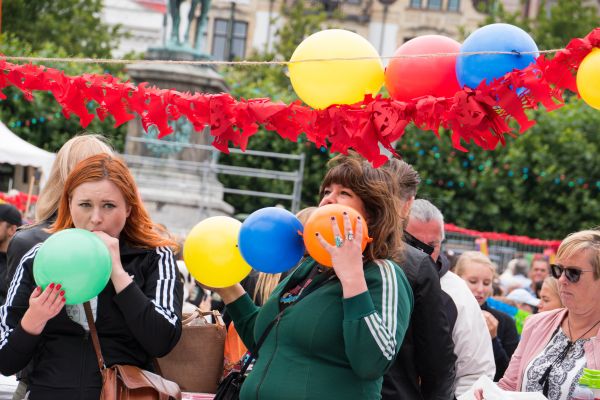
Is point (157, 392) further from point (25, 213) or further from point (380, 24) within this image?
point (380, 24)

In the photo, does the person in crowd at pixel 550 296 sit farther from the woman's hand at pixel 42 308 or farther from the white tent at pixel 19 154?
the white tent at pixel 19 154

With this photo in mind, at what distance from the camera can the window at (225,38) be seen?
152ft

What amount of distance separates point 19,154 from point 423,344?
10185 millimetres

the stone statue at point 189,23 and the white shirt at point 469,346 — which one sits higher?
the stone statue at point 189,23

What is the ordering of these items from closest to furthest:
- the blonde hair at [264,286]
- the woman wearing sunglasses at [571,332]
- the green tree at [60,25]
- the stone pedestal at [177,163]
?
1. the woman wearing sunglasses at [571,332]
2. the blonde hair at [264,286]
3. the stone pedestal at [177,163]
4. the green tree at [60,25]

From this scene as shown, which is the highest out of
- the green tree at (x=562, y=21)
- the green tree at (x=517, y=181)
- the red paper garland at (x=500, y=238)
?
the green tree at (x=562, y=21)

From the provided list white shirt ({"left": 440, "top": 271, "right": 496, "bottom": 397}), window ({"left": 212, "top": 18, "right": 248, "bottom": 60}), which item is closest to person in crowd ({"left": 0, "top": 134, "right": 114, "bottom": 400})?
white shirt ({"left": 440, "top": 271, "right": 496, "bottom": 397})

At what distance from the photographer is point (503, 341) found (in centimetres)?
691

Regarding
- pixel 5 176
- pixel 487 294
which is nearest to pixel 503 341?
pixel 487 294

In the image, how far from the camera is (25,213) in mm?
12898

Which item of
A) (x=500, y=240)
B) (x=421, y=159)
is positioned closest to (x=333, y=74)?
(x=500, y=240)

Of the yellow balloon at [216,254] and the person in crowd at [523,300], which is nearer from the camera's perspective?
the yellow balloon at [216,254]

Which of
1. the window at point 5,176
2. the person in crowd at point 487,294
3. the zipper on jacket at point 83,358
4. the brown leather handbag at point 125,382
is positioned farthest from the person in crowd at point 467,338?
the window at point 5,176

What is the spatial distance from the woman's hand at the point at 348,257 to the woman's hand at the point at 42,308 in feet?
3.20
